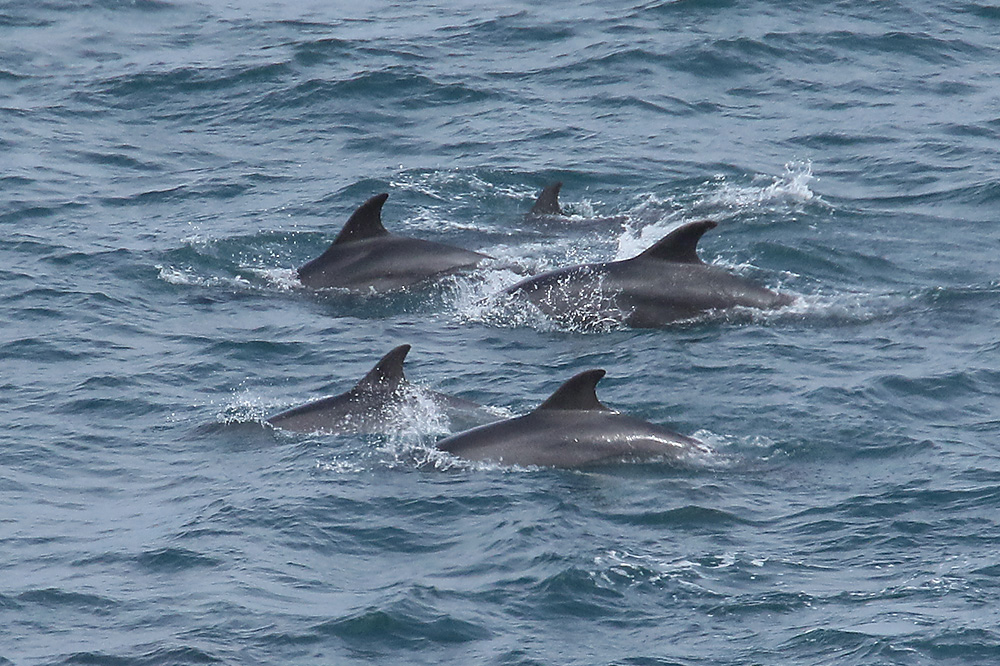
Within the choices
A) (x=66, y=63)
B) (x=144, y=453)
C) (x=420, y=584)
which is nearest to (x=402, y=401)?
(x=144, y=453)

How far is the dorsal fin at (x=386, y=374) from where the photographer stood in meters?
15.5

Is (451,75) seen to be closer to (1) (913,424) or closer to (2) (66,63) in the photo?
(2) (66,63)

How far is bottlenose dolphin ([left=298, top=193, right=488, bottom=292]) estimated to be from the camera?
1988cm

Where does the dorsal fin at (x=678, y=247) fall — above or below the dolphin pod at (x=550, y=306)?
above

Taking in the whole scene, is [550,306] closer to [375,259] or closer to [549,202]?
[375,259]

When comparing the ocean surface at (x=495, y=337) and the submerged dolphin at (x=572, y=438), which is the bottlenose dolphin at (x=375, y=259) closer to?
the ocean surface at (x=495, y=337)

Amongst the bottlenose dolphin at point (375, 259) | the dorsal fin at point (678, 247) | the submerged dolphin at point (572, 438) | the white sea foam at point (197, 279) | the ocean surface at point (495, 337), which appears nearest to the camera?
→ the ocean surface at point (495, 337)

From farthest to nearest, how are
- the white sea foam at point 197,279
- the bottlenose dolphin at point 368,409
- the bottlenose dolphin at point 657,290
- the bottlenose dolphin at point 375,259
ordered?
1. the white sea foam at point 197,279
2. the bottlenose dolphin at point 375,259
3. the bottlenose dolphin at point 657,290
4. the bottlenose dolphin at point 368,409

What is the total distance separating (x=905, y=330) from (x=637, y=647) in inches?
294

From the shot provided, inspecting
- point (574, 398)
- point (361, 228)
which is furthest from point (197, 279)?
point (574, 398)

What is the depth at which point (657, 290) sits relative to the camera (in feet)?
59.8

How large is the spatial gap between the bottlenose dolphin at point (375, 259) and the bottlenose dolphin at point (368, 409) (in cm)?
419

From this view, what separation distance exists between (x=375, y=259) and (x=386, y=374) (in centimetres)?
453

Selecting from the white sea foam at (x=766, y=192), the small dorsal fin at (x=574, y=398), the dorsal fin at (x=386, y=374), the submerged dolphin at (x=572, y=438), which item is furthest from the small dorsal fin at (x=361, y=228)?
the small dorsal fin at (x=574, y=398)
